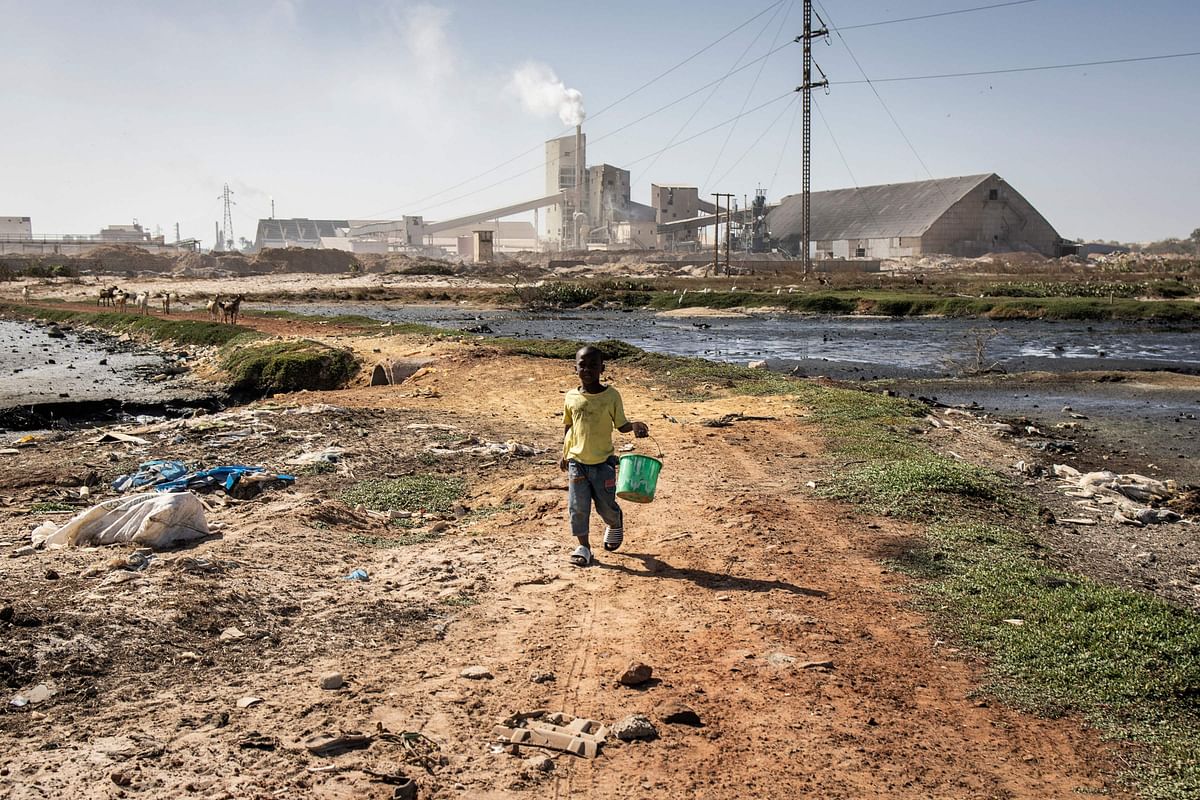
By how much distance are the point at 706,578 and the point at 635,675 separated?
1807 millimetres

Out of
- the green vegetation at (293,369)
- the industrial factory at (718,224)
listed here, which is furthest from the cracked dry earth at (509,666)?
the industrial factory at (718,224)

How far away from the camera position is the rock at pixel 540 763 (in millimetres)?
4047

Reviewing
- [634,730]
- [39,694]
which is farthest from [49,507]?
[634,730]

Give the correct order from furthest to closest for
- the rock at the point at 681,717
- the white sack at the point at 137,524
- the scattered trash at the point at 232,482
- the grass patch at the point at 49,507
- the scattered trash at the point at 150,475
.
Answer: the scattered trash at the point at 150,475 → the scattered trash at the point at 232,482 → the grass patch at the point at 49,507 → the white sack at the point at 137,524 → the rock at the point at 681,717

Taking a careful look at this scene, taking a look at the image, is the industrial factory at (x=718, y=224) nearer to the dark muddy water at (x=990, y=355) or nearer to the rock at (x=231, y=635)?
the dark muddy water at (x=990, y=355)

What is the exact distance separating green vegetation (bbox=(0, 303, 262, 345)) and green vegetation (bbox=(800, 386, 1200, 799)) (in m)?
16.5

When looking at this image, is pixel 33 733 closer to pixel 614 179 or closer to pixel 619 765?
pixel 619 765

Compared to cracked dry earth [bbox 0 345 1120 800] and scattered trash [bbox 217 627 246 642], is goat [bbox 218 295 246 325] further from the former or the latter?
scattered trash [bbox 217 627 246 642]

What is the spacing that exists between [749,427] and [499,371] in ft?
18.5

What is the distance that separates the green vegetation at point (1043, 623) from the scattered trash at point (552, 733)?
6.83ft

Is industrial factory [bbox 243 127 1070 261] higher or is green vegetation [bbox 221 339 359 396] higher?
industrial factory [bbox 243 127 1070 261]

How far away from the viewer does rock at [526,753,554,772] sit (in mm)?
4047

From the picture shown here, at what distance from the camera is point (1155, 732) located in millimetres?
4484

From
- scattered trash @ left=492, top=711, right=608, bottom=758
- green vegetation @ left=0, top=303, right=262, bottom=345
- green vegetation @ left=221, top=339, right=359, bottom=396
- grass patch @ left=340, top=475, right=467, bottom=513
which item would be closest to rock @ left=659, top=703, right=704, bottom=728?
scattered trash @ left=492, top=711, right=608, bottom=758
